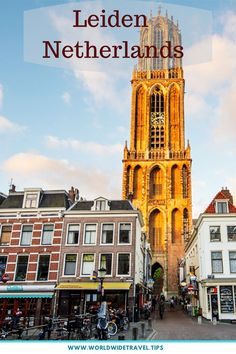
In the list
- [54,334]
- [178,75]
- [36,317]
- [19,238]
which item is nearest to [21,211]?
[19,238]

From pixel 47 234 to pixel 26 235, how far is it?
1415 millimetres

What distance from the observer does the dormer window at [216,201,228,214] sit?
24391mm

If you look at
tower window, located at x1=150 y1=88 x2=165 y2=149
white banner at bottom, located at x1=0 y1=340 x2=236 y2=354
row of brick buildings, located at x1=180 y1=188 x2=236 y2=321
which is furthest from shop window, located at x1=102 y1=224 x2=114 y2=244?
tower window, located at x1=150 y1=88 x2=165 y2=149

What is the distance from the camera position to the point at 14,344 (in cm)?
848

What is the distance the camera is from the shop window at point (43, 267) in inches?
889

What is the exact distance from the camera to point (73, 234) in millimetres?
23516

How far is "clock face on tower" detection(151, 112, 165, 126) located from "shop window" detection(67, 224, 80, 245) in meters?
37.4

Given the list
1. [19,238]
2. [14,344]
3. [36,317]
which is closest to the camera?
[14,344]

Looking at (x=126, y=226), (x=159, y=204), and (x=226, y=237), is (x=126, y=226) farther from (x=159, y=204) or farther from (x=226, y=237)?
(x=159, y=204)

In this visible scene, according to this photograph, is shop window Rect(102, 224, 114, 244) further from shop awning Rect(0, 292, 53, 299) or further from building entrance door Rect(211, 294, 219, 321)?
building entrance door Rect(211, 294, 219, 321)

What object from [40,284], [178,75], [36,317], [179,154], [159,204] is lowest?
[36,317]

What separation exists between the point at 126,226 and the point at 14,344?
1533cm

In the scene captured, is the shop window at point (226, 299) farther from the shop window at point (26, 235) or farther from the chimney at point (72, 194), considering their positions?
the shop window at point (26, 235)

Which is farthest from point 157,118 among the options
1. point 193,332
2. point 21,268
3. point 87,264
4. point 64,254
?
point 193,332
